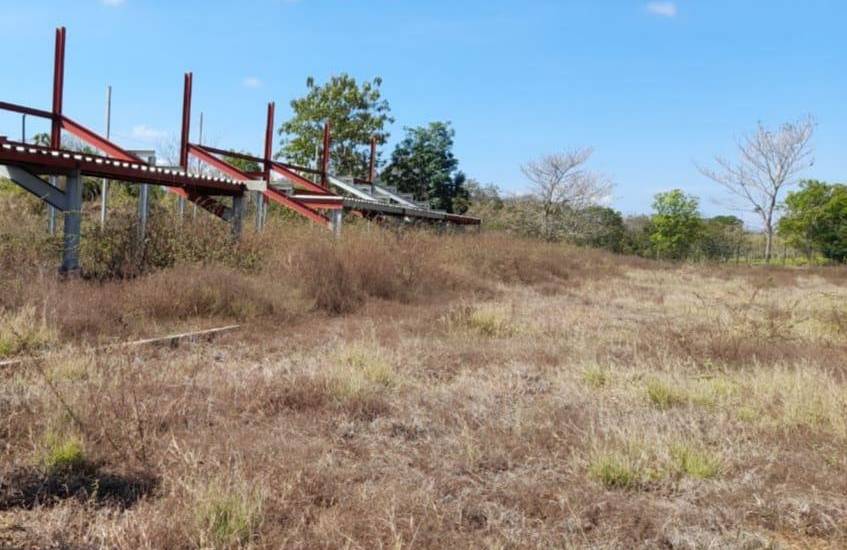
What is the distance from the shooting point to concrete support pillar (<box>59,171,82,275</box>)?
766cm

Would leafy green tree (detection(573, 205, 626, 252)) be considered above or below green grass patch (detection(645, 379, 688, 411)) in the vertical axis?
above

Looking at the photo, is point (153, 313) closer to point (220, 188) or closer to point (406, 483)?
point (406, 483)

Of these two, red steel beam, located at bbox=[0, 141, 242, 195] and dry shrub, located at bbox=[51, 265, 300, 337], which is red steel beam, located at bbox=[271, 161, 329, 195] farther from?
dry shrub, located at bbox=[51, 265, 300, 337]

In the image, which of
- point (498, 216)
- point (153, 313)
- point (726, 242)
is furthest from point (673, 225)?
point (153, 313)

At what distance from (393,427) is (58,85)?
30.2 ft

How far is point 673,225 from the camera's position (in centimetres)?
4994

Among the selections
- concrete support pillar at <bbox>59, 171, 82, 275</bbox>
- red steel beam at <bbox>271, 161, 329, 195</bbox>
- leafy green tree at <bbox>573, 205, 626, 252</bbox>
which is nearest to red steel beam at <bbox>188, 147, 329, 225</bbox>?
red steel beam at <bbox>271, 161, 329, 195</bbox>

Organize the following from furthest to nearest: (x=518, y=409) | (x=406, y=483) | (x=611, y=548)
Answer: (x=518, y=409)
(x=406, y=483)
(x=611, y=548)

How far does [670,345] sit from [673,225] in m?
47.3

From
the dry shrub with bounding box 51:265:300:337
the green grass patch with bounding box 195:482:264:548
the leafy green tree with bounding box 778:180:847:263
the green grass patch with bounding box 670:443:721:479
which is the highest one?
the leafy green tree with bounding box 778:180:847:263

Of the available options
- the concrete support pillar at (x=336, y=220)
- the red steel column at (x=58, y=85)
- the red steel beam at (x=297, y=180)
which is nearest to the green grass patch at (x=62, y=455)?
the red steel column at (x=58, y=85)

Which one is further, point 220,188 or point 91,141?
point 220,188

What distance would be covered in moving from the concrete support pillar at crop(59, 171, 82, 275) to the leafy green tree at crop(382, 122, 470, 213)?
22.6 metres

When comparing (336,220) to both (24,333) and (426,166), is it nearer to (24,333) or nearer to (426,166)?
(24,333)
